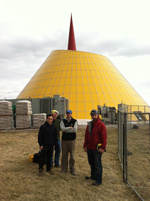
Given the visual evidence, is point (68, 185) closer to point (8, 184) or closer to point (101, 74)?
point (8, 184)

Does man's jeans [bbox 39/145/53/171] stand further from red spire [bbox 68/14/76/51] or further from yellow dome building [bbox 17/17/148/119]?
red spire [bbox 68/14/76/51]

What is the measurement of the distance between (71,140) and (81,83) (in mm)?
23389

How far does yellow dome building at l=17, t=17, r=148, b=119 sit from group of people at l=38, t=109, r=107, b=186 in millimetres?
19280

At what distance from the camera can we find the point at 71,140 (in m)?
6.17

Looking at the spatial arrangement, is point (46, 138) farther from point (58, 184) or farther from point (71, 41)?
point (71, 41)

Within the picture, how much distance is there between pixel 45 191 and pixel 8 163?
3.03 m

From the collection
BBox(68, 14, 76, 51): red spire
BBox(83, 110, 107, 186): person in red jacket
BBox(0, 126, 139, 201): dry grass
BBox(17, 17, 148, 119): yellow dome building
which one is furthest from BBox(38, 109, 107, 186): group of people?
BBox(68, 14, 76, 51): red spire

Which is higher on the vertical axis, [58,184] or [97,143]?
[97,143]

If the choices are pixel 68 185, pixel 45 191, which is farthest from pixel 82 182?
pixel 45 191

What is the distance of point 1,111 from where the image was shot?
15.6 m

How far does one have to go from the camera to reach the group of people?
5301 millimetres

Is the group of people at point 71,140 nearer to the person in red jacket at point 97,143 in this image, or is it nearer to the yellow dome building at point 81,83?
the person in red jacket at point 97,143

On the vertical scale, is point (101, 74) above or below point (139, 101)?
above

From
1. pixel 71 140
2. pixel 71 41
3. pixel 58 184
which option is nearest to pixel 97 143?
pixel 71 140
